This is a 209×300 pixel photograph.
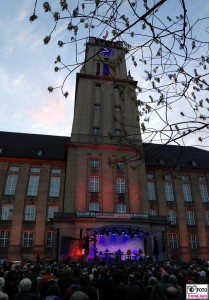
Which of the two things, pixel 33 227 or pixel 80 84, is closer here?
pixel 33 227

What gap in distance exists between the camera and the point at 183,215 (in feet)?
126

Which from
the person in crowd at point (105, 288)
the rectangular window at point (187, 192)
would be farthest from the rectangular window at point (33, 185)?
the person in crowd at point (105, 288)

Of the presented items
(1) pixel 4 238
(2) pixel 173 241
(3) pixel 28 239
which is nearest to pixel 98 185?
(3) pixel 28 239

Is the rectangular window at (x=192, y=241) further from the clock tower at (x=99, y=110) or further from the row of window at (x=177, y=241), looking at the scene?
the clock tower at (x=99, y=110)

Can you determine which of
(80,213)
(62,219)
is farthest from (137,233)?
(62,219)

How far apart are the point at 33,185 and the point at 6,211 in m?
4.84

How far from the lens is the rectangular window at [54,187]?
36969 mm

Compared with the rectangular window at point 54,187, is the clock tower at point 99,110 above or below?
above

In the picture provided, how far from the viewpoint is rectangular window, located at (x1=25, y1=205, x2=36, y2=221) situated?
35000 mm

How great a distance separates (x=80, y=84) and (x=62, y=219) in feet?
76.6

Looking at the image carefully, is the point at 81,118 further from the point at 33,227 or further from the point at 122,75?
the point at 33,227

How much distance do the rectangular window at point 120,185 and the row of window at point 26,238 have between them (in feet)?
34.3

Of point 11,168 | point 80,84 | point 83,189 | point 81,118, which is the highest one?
point 80,84

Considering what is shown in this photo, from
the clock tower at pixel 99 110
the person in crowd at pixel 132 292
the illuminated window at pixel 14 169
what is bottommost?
the person in crowd at pixel 132 292
